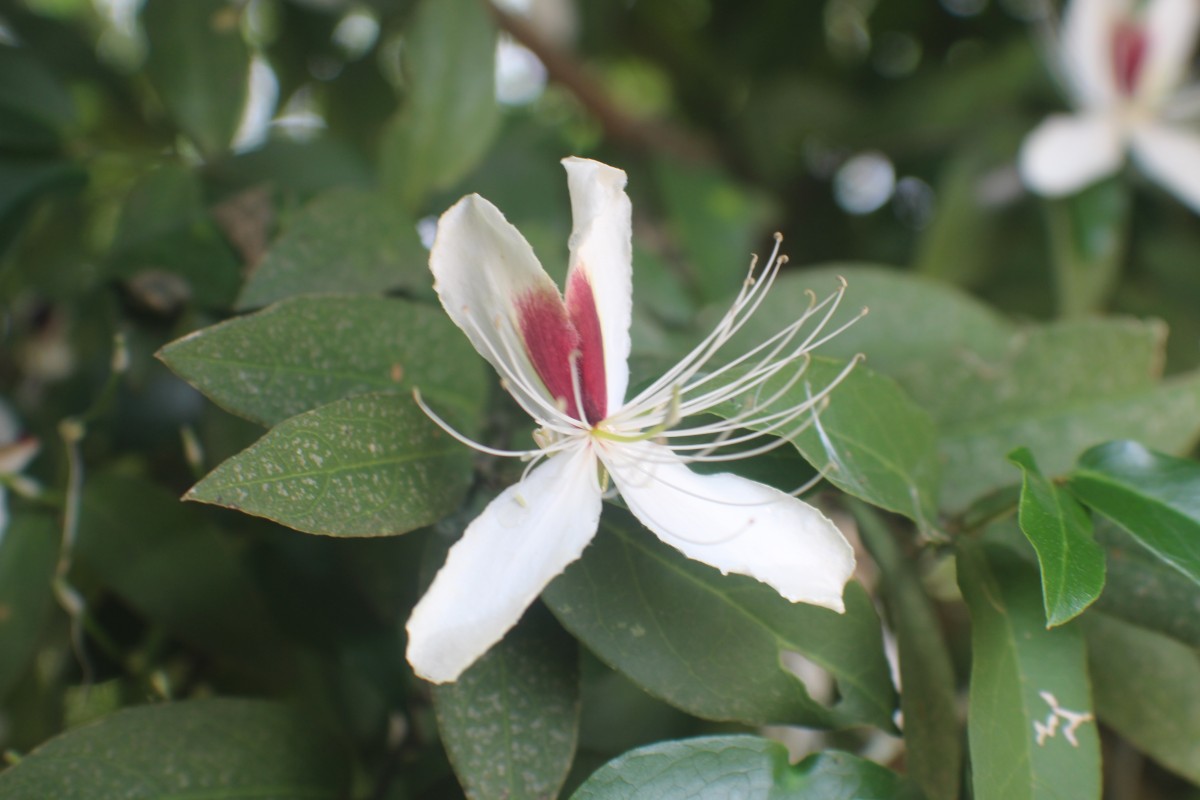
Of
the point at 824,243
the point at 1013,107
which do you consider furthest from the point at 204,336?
the point at 1013,107

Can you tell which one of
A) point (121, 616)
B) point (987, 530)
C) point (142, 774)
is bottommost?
point (121, 616)

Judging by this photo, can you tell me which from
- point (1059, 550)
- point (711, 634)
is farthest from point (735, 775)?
point (1059, 550)

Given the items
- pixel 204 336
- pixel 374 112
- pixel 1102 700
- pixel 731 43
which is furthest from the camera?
pixel 731 43

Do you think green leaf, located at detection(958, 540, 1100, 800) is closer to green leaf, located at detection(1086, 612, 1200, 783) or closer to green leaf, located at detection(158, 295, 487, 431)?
green leaf, located at detection(1086, 612, 1200, 783)

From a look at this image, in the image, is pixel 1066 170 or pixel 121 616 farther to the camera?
pixel 1066 170

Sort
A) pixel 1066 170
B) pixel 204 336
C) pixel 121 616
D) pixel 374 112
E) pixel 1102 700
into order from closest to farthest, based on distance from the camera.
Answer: pixel 204 336 → pixel 1102 700 → pixel 121 616 → pixel 1066 170 → pixel 374 112

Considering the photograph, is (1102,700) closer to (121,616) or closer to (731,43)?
(121,616)
